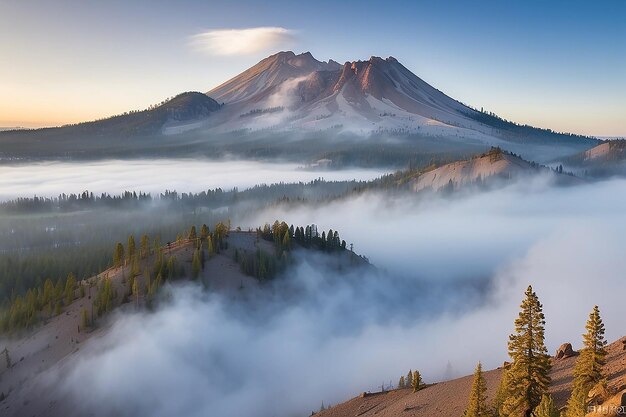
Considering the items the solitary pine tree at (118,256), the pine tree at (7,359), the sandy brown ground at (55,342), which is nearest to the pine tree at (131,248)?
the solitary pine tree at (118,256)

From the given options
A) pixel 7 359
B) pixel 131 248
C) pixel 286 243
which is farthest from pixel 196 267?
pixel 7 359

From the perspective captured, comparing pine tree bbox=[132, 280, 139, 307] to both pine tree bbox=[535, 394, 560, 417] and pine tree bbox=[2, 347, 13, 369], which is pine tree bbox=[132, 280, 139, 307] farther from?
pine tree bbox=[535, 394, 560, 417]

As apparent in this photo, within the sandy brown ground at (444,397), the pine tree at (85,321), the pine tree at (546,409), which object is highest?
the pine tree at (546,409)

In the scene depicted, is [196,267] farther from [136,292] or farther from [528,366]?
[528,366]

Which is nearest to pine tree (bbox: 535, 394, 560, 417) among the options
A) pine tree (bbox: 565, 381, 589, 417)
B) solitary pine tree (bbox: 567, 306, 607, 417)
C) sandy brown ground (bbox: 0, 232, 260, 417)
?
pine tree (bbox: 565, 381, 589, 417)

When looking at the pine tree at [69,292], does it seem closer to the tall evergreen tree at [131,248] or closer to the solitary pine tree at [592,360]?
the tall evergreen tree at [131,248]

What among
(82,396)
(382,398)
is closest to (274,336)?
(82,396)
